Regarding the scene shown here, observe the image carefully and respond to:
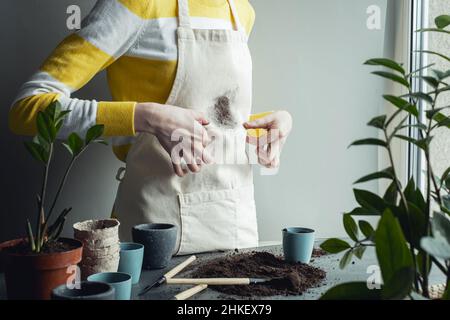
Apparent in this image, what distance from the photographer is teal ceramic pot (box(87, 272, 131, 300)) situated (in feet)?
2.68

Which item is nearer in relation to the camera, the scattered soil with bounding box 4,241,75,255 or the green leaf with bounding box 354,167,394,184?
the green leaf with bounding box 354,167,394,184

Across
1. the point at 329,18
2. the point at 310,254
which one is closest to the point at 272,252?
the point at 310,254

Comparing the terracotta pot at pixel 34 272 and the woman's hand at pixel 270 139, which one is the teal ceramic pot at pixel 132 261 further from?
the woman's hand at pixel 270 139

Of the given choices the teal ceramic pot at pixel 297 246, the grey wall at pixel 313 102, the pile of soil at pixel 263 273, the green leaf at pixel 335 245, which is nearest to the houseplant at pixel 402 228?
the green leaf at pixel 335 245

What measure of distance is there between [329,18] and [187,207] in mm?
861

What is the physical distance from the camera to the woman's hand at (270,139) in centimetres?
134

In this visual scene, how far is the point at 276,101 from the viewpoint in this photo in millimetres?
1721

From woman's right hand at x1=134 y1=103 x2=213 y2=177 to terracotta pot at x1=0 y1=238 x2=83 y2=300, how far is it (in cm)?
40

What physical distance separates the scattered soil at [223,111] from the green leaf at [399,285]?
827 mm

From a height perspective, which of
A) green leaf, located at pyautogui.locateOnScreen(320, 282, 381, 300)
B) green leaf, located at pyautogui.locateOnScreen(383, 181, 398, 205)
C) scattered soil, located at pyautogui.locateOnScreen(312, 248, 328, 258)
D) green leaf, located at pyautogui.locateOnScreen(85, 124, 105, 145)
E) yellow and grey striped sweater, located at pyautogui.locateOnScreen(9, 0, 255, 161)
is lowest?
scattered soil, located at pyautogui.locateOnScreen(312, 248, 328, 258)

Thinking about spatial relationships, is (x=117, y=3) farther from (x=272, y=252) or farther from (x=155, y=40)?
(x=272, y=252)


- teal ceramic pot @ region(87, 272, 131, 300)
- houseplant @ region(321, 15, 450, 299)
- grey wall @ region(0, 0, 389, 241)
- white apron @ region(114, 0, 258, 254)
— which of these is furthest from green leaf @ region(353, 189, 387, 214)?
grey wall @ region(0, 0, 389, 241)

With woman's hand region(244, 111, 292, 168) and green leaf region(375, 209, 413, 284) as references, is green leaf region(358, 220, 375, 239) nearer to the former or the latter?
green leaf region(375, 209, 413, 284)

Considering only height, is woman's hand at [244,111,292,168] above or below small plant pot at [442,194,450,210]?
above
